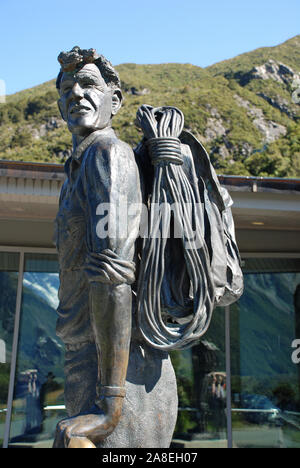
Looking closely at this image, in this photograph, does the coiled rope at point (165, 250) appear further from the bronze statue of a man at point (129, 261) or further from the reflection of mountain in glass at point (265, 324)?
the reflection of mountain in glass at point (265, 324)

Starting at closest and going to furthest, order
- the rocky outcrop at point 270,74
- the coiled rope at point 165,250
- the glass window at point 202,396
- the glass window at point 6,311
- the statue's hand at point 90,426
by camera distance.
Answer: the statue's hand at point 90,426, the coiled rope at point 165,250, the glass window at point 6,311, the glass window at point 202,396, the rocky outcrop at point 270,74

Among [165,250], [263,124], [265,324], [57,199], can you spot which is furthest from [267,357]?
[263,124]

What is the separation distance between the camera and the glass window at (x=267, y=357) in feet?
31.0

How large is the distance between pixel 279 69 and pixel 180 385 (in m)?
67.4

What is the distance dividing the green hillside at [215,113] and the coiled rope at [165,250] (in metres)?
42.2

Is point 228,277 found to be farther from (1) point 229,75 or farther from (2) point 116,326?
(1) point 229,75

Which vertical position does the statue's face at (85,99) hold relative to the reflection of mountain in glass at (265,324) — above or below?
above

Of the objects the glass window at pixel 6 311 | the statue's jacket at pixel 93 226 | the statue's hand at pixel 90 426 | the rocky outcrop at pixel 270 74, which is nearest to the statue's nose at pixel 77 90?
the statue's jacket at pixel 93 226

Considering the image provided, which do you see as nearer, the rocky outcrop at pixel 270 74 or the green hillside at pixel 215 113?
the green hillside at pixel 215 113

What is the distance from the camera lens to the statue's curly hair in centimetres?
246

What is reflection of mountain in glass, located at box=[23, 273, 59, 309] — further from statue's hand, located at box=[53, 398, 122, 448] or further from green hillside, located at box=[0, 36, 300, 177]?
green hillside, located at box=[0, 36, 300, 177]

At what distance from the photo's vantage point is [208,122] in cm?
5766
